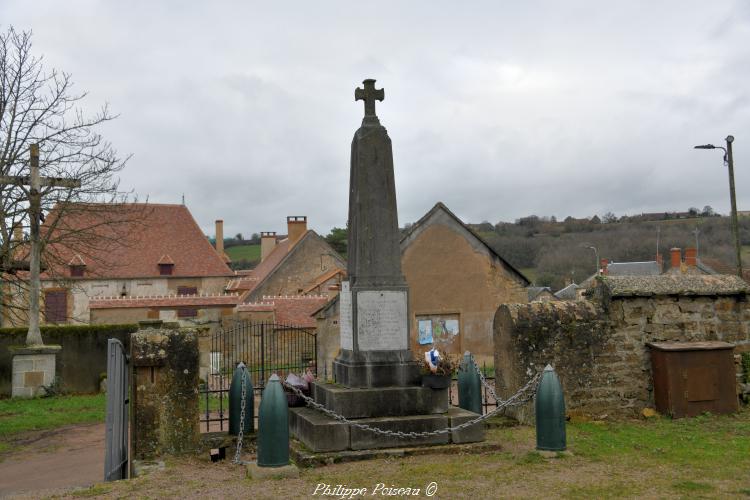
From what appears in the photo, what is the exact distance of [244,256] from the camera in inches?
3524

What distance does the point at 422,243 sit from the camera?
71.4ft

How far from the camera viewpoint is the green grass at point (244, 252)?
87625mm

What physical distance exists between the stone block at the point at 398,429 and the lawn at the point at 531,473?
0.90 ft

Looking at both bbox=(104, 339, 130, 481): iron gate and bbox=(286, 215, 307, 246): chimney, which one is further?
bbox=(286, 215, 307, 246): chimney

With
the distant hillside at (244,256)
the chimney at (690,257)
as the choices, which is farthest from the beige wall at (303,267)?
the distant hillside at (244,256)

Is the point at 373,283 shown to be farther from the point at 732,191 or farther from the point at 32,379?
the point at 732,191

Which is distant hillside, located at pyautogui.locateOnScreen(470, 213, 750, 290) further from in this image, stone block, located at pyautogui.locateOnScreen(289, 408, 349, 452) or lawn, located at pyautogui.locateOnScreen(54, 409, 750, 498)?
stone block, located at pyautogui.locateOnScreen(289, 408, 349, 452)

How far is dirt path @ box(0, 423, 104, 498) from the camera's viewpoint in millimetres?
8281

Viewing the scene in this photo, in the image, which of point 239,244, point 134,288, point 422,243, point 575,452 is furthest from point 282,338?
point 239,244

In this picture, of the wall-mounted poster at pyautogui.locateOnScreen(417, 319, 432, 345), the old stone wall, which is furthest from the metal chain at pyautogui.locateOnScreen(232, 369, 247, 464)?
the wall-mounted poster at pyautogui.locateOnScreen(417, 319, 432, 345)

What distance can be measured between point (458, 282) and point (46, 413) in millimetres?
12631

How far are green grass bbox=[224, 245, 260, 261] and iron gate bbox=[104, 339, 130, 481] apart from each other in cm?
7757

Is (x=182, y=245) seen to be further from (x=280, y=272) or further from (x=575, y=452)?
(x=575, y=452)

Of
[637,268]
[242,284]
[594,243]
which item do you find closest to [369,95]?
[242,284]
